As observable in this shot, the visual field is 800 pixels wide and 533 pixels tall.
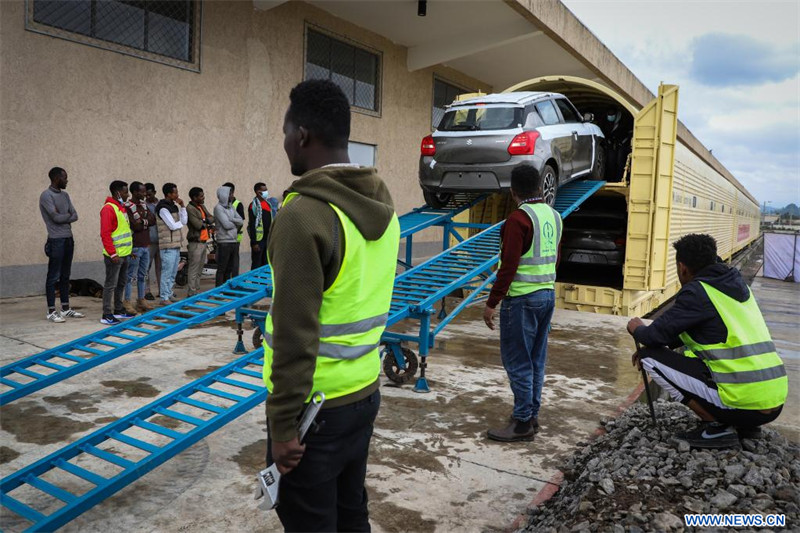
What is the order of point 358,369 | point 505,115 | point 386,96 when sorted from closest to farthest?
point 358,369
point 505,115
point 386,96

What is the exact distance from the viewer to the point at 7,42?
8250 mm

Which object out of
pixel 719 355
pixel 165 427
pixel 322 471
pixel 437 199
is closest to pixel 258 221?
pixel 437 199

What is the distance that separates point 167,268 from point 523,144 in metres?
5.33

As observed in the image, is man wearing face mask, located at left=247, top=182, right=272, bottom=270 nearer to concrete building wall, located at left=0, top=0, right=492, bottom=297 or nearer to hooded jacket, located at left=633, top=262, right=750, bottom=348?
concrete building wall, located at left=0, top=0, right=492, bottom=297

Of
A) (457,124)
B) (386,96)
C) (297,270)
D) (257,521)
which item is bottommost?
(257,521)

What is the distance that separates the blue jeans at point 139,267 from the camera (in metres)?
7.95

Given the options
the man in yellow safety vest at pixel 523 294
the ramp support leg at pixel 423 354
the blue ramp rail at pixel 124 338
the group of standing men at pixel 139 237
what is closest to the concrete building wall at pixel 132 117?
the group of standing men at pixel 139 237

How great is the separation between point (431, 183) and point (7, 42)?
641 cm

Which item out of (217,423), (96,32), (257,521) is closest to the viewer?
(257,521)

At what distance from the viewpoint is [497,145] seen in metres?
7.43

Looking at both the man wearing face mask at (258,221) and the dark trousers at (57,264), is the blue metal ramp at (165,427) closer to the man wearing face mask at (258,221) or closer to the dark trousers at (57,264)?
the dark trousers at (57,264)

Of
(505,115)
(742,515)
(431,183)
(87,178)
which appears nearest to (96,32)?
(87,178)

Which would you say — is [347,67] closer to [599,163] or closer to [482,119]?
[599,163]

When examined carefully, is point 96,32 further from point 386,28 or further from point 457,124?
point 386,28
